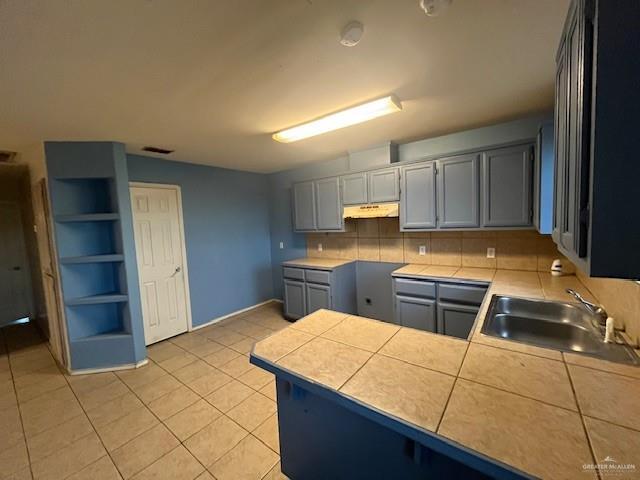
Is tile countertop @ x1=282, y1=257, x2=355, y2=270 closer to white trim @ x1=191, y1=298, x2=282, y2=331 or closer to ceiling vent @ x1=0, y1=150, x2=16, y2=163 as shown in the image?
white trim @ x1=191, y1=298, x2=282, y2=331

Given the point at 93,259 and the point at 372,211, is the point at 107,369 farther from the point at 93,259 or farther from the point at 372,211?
the point at 372,211

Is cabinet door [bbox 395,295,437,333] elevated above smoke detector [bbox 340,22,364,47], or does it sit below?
below

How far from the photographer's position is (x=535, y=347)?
126 centimetres

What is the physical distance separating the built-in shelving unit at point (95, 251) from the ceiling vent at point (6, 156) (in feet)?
2.67

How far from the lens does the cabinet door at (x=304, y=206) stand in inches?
152

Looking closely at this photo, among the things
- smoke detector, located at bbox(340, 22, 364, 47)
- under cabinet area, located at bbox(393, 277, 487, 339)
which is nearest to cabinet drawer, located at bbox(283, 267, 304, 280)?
under cabinet area, located at bbox(393, 277, 487, 339)

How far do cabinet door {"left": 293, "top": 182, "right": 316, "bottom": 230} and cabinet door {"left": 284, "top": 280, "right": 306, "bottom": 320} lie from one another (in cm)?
88

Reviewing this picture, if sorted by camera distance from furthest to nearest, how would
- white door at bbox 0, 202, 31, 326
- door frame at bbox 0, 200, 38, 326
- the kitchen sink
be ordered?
1. door frame at bbox 0, 200, 38, 326
2. white door at bbox 0, 202, 31, 326
3. the kitchen sink

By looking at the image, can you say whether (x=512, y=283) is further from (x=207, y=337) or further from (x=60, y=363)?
(x=60, y=363)

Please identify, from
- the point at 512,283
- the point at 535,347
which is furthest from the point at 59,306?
the point at 512,283

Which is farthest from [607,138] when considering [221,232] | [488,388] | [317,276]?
[221,232]

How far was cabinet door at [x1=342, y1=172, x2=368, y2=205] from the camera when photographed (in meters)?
3.35

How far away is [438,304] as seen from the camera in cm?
265

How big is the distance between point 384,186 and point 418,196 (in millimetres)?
429
